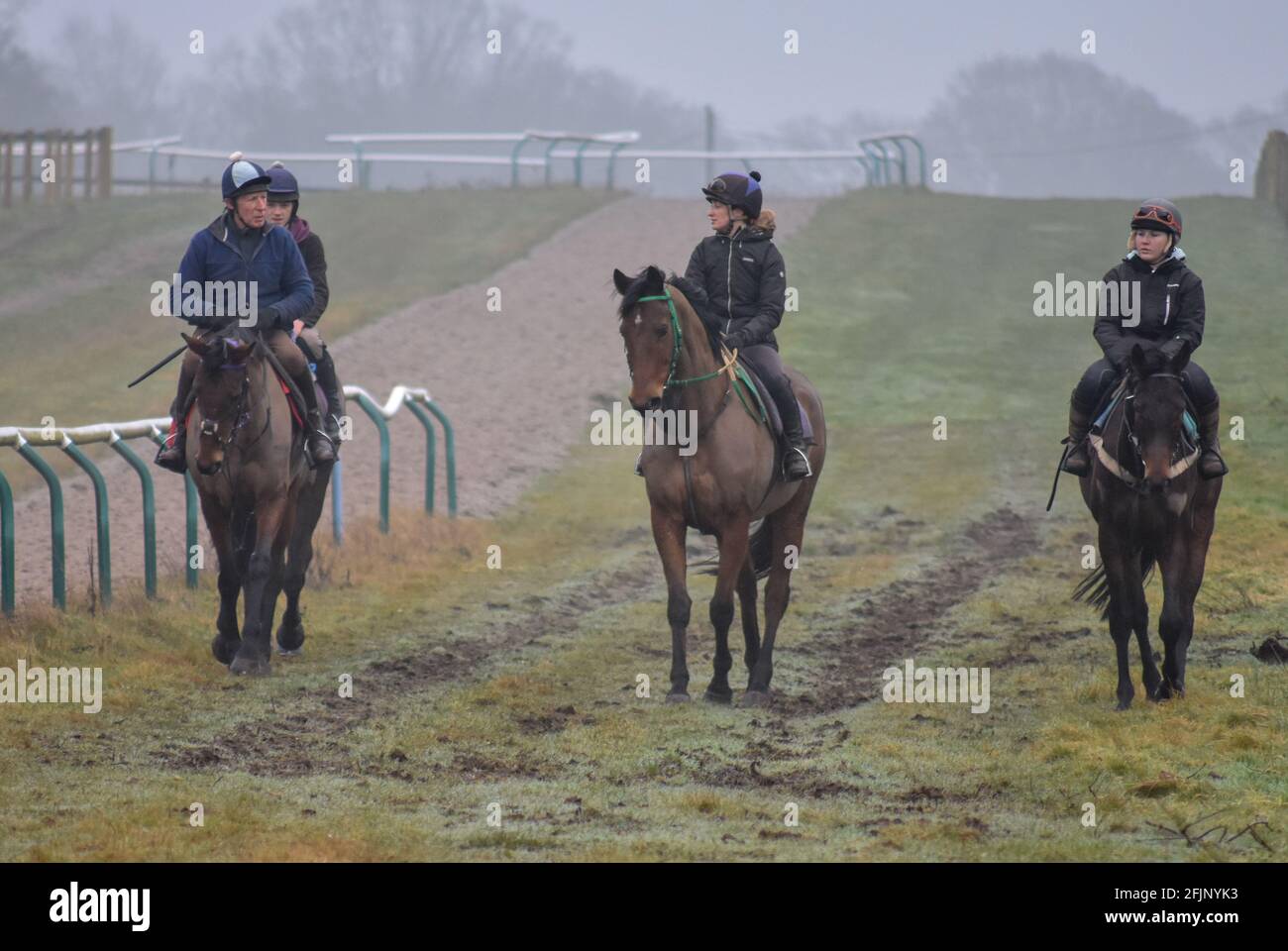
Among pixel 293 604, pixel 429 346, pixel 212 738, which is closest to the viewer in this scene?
pixel 212 738

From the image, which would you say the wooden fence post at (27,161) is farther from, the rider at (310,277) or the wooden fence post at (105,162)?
the rider at (310,277)

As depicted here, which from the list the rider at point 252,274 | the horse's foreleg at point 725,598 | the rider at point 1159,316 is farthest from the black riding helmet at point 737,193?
the rider at point 252,274

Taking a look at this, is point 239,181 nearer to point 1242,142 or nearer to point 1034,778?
point 1034,778

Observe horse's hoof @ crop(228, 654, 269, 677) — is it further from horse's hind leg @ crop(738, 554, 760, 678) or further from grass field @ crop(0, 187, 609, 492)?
grass field @ crop(0, 187, 609, 492)

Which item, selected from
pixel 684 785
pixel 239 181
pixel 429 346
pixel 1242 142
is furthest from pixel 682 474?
pixel 1242 142

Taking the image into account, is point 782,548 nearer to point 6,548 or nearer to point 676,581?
point 676,581

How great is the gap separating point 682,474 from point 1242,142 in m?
101

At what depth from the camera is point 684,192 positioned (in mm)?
93312

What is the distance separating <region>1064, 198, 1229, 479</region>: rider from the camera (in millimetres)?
9406

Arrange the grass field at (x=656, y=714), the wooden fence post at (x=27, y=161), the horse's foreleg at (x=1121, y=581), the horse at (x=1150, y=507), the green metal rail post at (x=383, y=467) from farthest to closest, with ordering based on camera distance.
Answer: the wooden fence post at (x=27, y=161) → the green metal rail post at (x=383, y=467) → the horse's foreleg at (x=1121, y=581) → the horse at (x=1150, y=507) → the grass field at (x=656, y=714)

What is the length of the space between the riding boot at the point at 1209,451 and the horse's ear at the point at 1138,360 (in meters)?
0.62

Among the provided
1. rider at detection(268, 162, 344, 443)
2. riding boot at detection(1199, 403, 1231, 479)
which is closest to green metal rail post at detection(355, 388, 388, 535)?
rider at detection(268, 162, 344, 443)

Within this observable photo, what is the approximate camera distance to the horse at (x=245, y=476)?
9.75 metres

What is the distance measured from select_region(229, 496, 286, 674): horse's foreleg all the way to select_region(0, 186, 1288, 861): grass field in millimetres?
219
